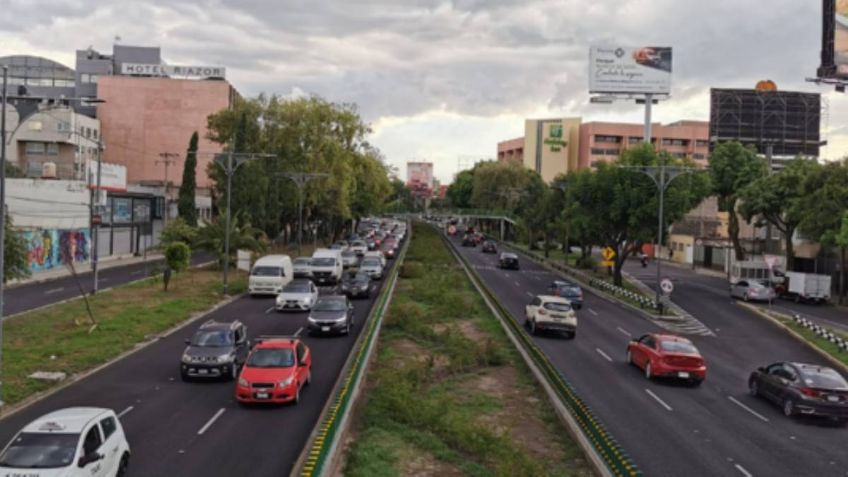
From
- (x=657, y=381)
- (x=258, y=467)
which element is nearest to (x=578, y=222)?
(x=657, y=381)

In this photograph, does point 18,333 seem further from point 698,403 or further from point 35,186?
point 35,186

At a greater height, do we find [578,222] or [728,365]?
[578,222]

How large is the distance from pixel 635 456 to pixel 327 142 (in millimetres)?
68490

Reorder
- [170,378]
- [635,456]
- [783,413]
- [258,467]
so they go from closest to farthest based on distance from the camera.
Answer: [258,467] < [635,456] < [783,413] < [170,378]

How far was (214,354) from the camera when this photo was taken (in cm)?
2280

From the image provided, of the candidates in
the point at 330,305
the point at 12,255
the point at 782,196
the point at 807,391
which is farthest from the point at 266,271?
the point at 782,196

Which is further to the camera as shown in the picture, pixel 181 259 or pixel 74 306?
pixel 181 259

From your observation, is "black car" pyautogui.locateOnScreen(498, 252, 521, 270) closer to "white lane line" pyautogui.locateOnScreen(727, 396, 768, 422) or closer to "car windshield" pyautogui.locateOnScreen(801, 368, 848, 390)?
"white lane line" pyautogui.locateOnScreen(727, 396, 768, 422)

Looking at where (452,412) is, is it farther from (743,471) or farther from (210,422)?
(743,471)

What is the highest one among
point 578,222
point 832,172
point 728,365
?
point 832,172

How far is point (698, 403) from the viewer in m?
22.3

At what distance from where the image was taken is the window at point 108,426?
13625 millimetres

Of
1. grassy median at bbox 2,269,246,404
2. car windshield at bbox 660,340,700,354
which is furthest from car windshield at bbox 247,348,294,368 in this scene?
car windshield at bbox 660,340,700,354

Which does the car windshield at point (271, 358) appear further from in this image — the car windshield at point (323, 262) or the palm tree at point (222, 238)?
the palm tree at point (222, 238)
